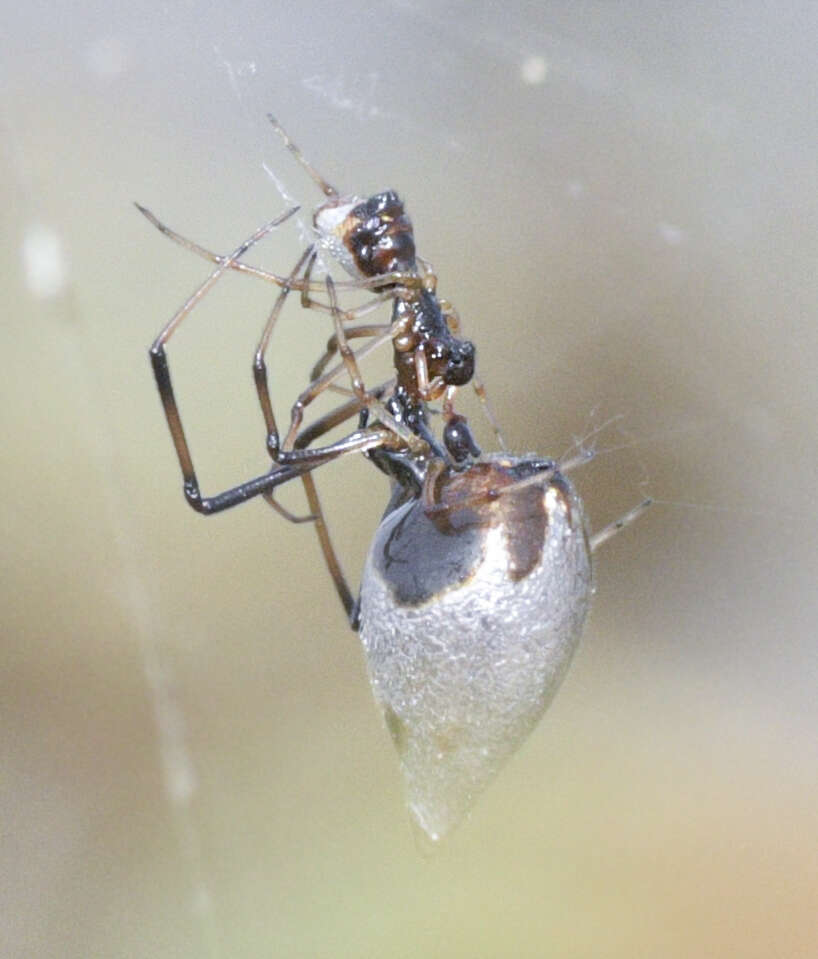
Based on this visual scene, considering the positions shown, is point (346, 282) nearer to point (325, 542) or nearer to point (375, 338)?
point (375, 338)

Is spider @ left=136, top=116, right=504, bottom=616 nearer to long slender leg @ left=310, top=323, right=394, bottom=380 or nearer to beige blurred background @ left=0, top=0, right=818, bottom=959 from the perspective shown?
long slender leg @ left=310, top=323, right=394, bottom=380

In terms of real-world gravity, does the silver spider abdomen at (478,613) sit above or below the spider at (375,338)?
below

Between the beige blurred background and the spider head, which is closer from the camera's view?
the spider head

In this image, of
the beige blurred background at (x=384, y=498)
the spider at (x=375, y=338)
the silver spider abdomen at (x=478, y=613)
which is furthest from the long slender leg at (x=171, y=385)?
the beige blurred background at (x=384, y=498)

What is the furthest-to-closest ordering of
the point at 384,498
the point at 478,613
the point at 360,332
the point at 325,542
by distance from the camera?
1. the point at 384,498
2. the point at 325,542
3. the point at 360,332
4. the point at 478,613

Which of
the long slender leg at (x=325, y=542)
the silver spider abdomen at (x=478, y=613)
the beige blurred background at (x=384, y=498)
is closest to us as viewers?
the silver spider abdomen at (x=478, y=613)

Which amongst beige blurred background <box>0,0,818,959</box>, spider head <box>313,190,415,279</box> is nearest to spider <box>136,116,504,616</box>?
spider head <box>313,190,415,279</box>

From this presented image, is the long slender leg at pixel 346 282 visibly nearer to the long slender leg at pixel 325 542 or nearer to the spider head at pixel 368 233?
the spider head at pixel 368 233

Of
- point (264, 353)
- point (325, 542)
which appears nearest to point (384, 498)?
point (325, 542)

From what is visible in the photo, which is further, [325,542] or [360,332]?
[325,542]
